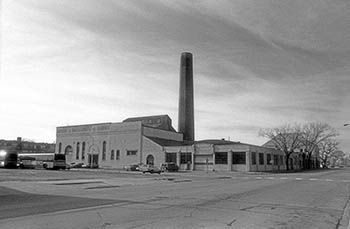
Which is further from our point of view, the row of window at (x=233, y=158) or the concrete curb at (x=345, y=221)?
the row of window at (x=233, y=158)

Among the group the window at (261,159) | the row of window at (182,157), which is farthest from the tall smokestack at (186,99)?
the window at (261,159)

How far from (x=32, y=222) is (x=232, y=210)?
20.9 ft

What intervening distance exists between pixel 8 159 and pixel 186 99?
42.3 metres

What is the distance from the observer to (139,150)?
259ft

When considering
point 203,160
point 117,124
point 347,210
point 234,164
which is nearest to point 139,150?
point 117,124

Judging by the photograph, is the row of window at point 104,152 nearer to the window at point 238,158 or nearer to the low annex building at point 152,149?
the low annex building at point 152,149

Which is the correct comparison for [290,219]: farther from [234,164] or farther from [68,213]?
[234,164]

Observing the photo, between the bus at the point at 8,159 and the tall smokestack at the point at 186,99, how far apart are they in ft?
132

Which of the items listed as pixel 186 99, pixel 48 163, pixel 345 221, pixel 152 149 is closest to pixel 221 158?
pixel 152 149

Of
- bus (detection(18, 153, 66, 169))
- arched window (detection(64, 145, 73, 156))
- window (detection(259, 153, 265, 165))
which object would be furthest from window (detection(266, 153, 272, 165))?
arched window (detection(64, 145, 73, 156))

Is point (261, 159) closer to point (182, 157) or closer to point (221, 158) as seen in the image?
point (221, 158)

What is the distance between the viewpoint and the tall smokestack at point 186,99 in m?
87.4

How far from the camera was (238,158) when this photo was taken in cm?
6744

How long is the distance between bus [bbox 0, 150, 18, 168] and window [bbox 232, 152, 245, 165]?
129 feet
